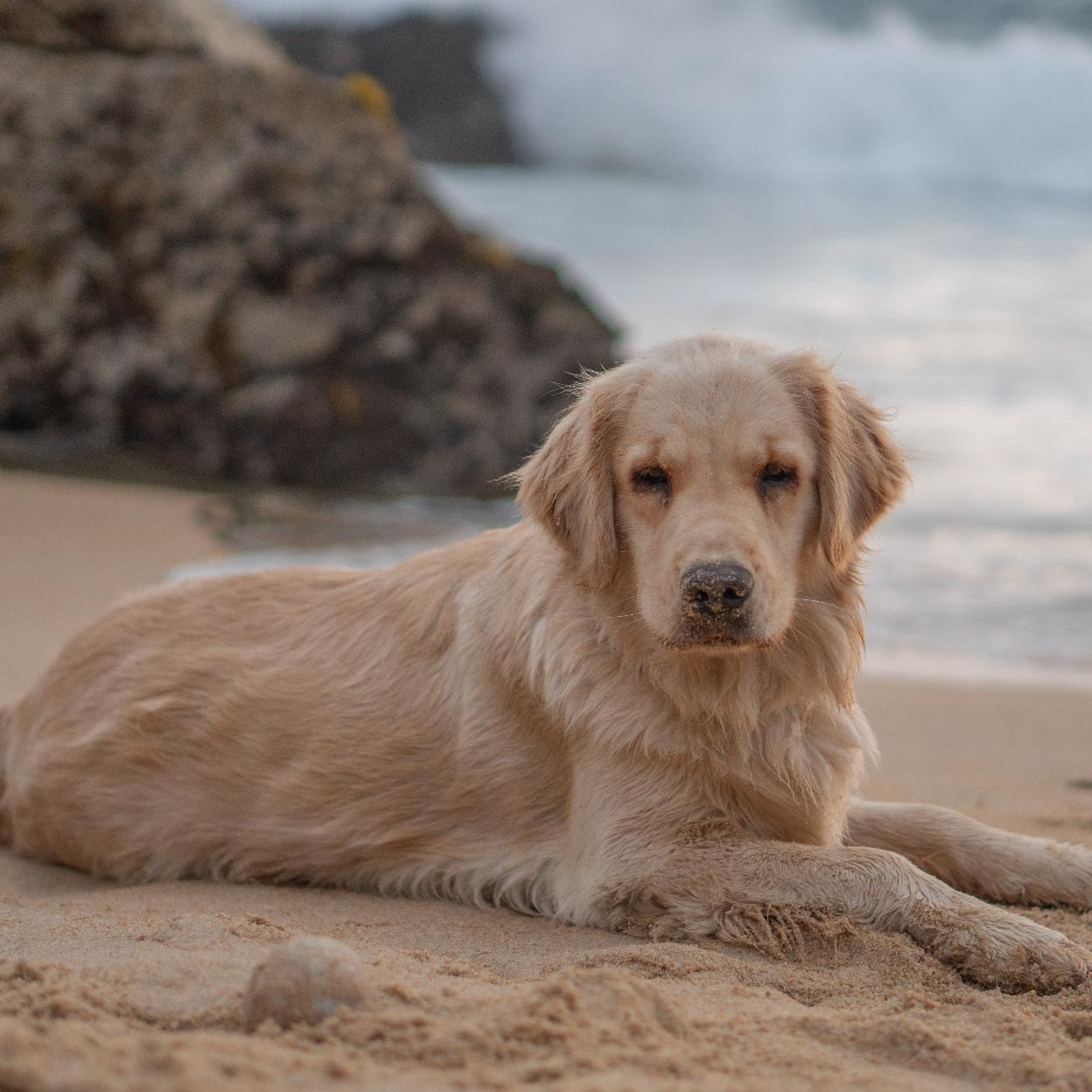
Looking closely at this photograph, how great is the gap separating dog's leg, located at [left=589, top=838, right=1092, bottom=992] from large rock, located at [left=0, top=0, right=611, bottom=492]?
8.20 m

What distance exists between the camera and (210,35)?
12.4 metres

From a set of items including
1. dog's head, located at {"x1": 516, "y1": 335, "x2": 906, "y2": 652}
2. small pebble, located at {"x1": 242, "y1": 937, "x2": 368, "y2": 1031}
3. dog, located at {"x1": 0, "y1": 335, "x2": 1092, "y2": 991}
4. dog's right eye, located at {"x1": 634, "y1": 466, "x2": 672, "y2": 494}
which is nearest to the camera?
small pebble, located at {"x1": 242, "y1": 937, "x2": 368, "y2": 1031}

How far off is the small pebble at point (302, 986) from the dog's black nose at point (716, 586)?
4.28 ft

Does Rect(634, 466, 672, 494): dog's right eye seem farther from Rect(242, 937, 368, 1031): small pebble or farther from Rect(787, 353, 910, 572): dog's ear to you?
Rect(242, 937, 368, 1031): small pebble

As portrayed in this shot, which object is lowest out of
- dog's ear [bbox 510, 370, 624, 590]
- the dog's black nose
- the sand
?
the sand

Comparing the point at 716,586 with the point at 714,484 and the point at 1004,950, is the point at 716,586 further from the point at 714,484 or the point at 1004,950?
the point at 1004,950

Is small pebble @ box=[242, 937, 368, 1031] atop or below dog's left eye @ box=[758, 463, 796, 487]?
below

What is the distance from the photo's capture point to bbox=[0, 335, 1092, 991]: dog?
3719 millimetres

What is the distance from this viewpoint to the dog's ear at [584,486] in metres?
3.98

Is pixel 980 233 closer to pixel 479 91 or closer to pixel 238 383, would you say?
pixel 479 91

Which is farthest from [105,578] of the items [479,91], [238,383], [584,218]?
[584,218]

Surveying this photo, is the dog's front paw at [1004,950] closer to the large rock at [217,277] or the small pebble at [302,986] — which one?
the small pebble at [302,986]

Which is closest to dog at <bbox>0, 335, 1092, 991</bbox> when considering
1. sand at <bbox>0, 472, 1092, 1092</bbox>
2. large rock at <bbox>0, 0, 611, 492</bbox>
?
sand at <bbox>0, 472, 1092, 1092</bbox>

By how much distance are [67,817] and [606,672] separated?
1859mm
